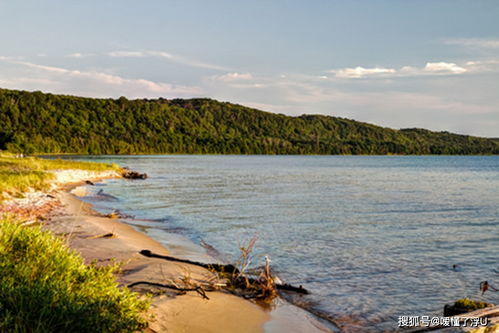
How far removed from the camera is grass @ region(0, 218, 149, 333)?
5.19m

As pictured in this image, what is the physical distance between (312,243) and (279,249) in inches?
66.8

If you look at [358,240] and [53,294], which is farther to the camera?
Result: [358,240]

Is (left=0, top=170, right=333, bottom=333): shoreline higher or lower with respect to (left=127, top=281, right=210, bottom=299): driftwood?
lower

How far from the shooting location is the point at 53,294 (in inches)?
220

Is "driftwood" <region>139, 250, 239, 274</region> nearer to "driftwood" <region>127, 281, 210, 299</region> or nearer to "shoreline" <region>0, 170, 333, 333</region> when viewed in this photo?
"shoreline" <region>0, 170, 333, 333</region>

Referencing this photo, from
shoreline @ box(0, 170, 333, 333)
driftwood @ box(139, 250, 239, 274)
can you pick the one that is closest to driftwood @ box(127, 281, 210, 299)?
shoreline @ box(0, 170, 333, 333)

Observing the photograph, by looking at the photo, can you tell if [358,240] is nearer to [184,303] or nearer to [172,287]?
[172,287]

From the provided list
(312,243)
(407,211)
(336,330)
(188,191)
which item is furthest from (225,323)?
(188,191)

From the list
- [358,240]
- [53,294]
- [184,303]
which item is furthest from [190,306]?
[358,240]

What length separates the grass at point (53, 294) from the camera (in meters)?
5.19

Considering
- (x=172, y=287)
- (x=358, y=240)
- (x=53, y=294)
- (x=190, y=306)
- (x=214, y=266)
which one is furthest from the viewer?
(x=358, y=240)

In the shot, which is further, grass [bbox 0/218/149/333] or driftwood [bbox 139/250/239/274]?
driftwood [bbox 139/250/239/274]

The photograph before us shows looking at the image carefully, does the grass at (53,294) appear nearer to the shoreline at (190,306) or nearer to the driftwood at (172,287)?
the shoreline at (190,306)

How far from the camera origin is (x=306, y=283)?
37.5 feet
